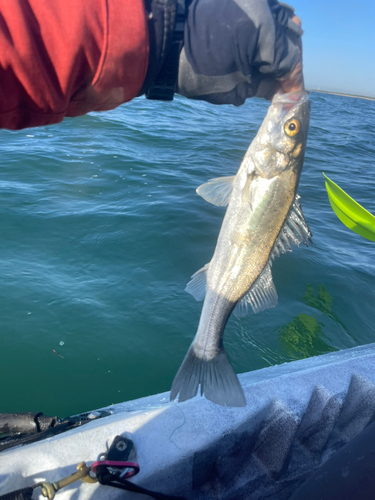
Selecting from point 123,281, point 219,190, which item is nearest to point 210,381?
point 219,190

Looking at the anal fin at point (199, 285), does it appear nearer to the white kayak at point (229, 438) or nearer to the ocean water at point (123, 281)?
the white kayak at point (229, 438)

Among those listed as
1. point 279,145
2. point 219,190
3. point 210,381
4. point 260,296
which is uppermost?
point 279,145

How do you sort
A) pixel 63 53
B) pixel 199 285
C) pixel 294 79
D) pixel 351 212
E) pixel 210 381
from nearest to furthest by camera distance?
pixel 63 53
pixel 294 79
pixel 210 381
pixel 199 285
pixel 351 212

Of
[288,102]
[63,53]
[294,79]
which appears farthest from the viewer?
[288,102]

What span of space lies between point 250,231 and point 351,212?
1.94 metres

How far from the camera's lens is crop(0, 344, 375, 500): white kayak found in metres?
1.91

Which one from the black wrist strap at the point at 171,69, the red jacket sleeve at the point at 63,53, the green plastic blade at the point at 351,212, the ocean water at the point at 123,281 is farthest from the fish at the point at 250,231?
the ocean water at the point at 123,281

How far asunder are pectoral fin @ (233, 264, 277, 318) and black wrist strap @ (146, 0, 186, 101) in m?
1.17

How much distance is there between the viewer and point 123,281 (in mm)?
4793

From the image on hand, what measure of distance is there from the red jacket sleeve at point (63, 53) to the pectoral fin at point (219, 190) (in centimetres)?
78

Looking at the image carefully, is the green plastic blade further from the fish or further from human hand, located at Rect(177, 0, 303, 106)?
human hand, located at Rect(177, 0, 303, 106)

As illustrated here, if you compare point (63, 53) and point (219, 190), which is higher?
point (63, 53)

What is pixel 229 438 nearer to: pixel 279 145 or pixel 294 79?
pixel 279 145

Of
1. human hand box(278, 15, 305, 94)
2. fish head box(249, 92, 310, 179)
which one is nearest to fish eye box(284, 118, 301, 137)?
fish head box(249, 92, 310, 179)
